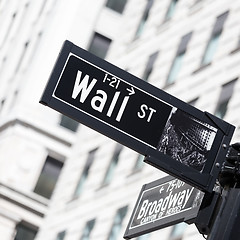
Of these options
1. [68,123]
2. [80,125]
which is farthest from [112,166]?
[68,123]

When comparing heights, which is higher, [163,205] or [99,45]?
[99,45]

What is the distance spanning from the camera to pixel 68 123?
49.1 m

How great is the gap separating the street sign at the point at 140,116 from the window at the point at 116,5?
43.8 m

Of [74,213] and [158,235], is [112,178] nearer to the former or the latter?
[74,213]

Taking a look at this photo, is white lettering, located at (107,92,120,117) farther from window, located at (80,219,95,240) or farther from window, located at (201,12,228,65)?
window, located at (80,219,95,240)

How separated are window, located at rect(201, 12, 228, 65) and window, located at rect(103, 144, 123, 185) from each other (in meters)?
4.29

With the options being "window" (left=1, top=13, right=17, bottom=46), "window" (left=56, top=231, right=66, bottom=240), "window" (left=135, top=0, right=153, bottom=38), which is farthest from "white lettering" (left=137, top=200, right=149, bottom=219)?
"window" (left=1, top=13, right=17, bottom=46)

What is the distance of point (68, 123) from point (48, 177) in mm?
2230

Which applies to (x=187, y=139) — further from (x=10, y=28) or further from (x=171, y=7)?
(x=10, y=28)

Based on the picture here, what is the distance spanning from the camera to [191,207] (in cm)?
723

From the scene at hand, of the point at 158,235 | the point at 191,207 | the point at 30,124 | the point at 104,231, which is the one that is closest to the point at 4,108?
the point at 30,124

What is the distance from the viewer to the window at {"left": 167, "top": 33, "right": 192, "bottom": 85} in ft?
120

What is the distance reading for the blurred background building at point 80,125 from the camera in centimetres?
3453

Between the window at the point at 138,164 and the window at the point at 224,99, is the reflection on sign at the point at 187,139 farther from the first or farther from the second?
the window at the point at 138,164
